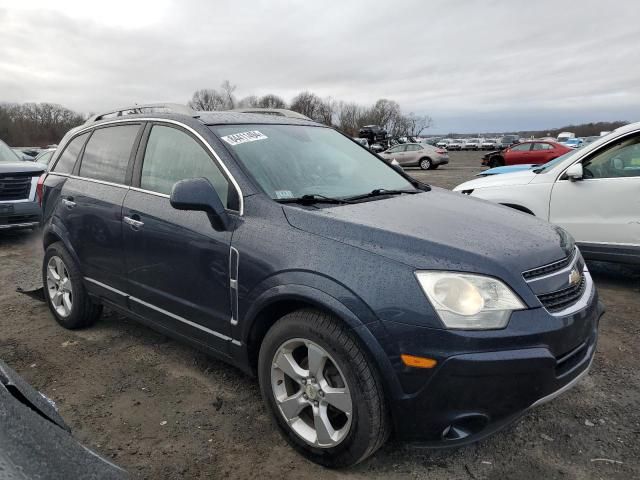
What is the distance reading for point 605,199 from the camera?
4957 mm

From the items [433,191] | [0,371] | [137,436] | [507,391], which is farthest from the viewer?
[433,191]

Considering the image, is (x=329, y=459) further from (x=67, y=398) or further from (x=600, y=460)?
(x=67, y=398)

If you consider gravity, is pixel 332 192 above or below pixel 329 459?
above

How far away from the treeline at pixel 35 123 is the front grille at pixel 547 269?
58.8 metres

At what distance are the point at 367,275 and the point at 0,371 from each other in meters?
1.39

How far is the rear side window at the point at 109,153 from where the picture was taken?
3.56 meters

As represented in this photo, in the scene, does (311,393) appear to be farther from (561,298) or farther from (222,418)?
(561,298)

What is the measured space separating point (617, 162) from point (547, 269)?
3.45 metres

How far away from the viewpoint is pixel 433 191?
3.38 meters

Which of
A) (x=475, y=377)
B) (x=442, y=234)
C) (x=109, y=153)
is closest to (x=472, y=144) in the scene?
(x=109, y=153)

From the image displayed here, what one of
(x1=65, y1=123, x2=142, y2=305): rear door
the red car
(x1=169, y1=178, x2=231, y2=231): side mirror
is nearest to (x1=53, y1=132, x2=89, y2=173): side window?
(x1=65, y1=123, x2=142, y2=305): rear door

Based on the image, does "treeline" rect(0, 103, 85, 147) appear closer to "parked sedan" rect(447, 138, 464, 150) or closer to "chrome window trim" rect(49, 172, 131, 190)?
"parked sedan" rect(447, 138, 464, 150)

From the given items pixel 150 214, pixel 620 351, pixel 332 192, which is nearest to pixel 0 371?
pixel 150 214

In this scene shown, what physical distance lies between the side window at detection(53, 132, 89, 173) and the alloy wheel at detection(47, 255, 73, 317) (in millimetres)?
769
